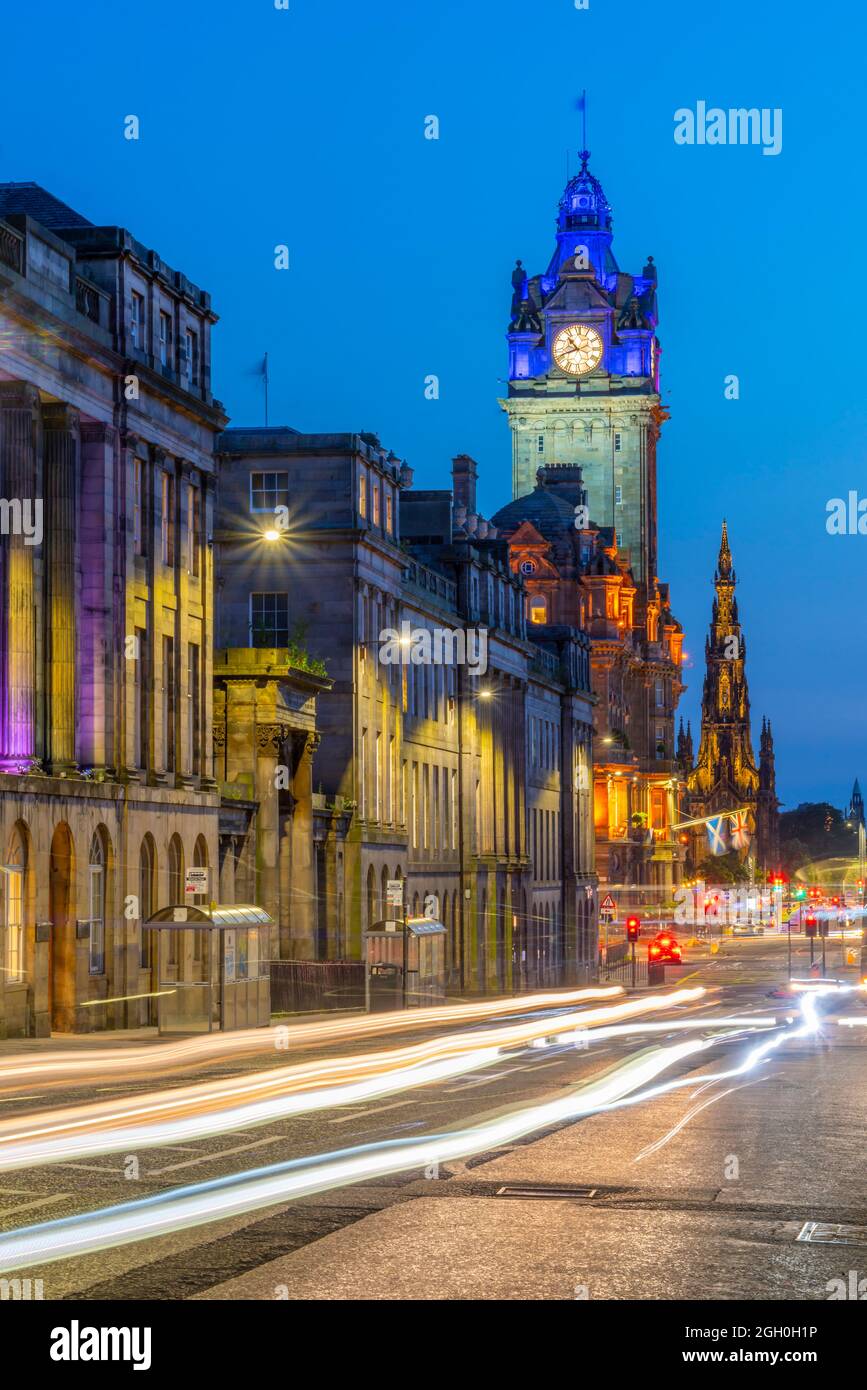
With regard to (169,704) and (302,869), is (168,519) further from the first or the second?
(302,869)

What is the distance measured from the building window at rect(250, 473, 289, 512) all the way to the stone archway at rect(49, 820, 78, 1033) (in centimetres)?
2798

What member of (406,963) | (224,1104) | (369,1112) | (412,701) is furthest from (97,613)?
(412,701)

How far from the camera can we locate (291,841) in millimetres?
60938

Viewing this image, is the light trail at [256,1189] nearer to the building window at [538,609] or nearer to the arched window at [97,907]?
the arched window at [97,907]

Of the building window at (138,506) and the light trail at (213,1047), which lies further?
the building window at (138,506)

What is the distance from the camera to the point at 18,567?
143 ft

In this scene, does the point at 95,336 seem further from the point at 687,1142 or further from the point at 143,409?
the point at 687,1142

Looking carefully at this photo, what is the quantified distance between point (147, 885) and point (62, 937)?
4.97 meters

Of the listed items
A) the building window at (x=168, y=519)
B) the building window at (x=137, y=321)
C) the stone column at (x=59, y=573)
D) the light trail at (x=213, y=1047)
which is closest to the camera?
the light trail at (x=213, y=1047)

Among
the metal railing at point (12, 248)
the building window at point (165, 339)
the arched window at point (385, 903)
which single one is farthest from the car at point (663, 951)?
the metal railing at point (12, 248)

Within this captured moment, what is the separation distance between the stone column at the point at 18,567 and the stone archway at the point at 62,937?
2236mm

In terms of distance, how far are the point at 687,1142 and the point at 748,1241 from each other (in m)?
6.62

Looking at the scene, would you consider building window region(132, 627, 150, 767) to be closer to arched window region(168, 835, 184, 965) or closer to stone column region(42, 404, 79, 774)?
arched window region(168, 835, 184, 965)

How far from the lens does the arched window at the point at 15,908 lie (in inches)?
1608
